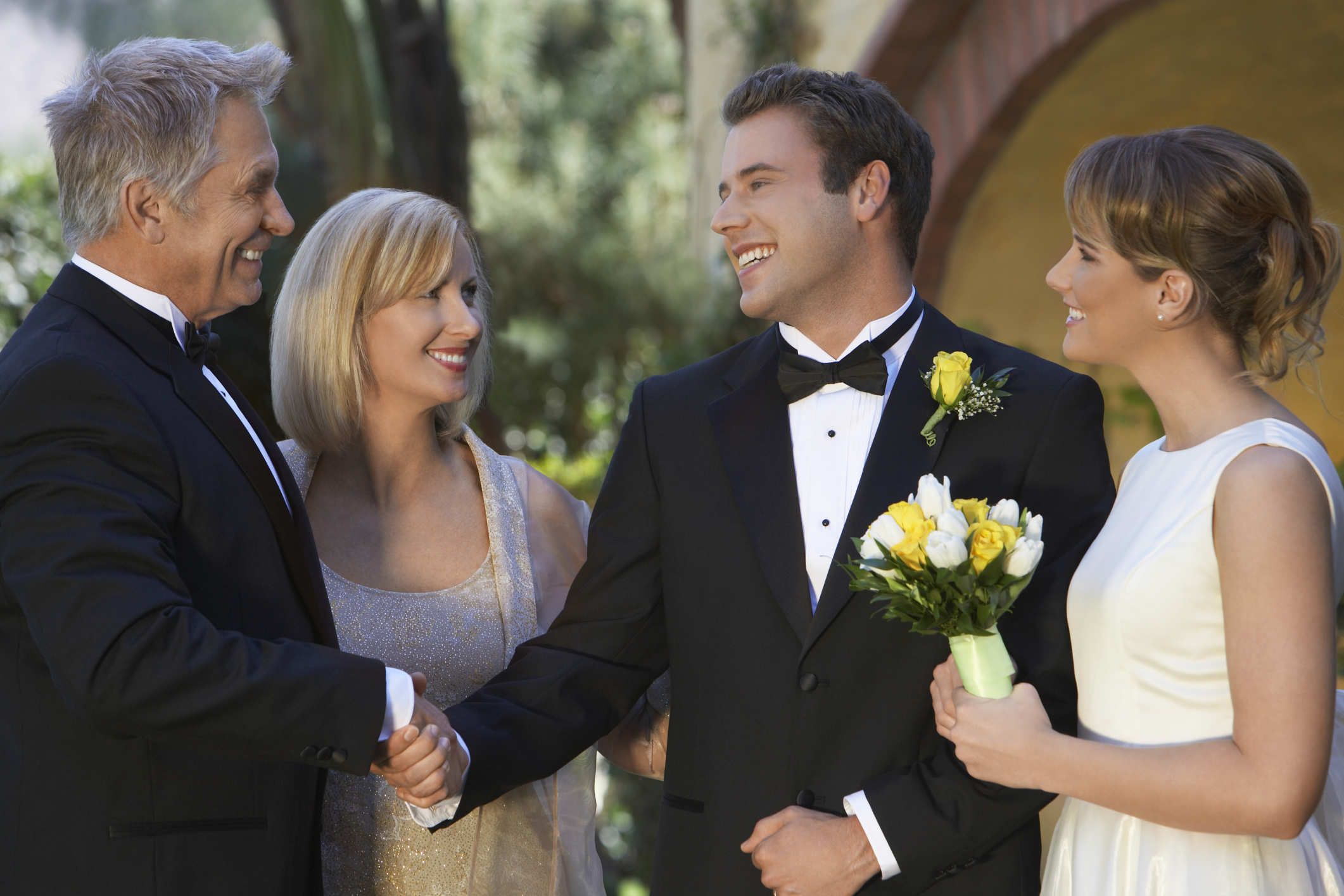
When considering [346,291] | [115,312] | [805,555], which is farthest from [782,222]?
[115,312]

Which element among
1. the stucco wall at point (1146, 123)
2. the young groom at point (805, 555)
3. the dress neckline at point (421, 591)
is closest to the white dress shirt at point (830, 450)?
the young groom at point (805, 555)

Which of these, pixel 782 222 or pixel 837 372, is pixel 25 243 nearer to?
pixel 782 222

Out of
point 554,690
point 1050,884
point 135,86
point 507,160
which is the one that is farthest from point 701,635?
point 507,160

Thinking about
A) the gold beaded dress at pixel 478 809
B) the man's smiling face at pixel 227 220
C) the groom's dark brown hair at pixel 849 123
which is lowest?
the gold beaded dress at pixel 478 809

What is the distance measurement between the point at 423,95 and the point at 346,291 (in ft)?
12.3

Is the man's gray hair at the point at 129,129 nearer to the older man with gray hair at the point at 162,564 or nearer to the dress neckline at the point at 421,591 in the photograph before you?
the older man with gray hair at the point at 162,564

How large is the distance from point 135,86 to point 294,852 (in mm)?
1423

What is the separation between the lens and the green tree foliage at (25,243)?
5859 millimetres

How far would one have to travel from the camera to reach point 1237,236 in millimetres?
2201

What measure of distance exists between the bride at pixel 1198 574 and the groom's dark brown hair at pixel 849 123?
636 mm

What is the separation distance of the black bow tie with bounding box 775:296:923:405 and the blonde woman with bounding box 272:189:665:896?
2.65 ft

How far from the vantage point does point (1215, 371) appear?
2264 mm

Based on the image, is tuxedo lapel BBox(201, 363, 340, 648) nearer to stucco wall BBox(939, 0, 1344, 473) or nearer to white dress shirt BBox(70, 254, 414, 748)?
white dress shirt BBox(70, 254, 414, 748)

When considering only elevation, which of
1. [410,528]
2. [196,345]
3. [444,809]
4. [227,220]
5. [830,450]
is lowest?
[444,809]
